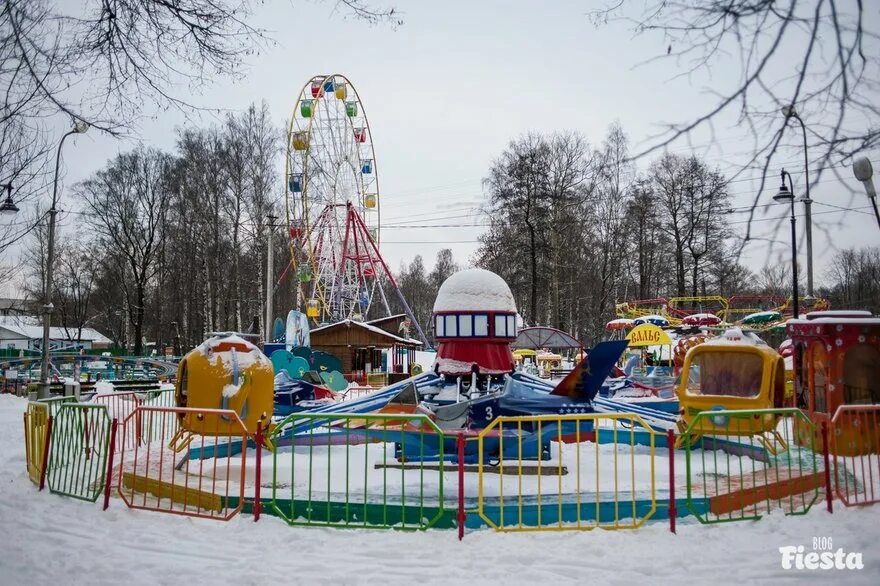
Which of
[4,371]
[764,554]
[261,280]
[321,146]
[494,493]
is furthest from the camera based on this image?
[261,280]

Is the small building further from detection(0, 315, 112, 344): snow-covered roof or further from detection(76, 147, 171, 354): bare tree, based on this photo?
detection(0, 315, 112, 344): snow-covered roof

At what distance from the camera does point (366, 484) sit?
240 inches

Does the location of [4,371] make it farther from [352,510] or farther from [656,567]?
[656,567]

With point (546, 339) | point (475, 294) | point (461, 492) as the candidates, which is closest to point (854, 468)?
point (461, 492)

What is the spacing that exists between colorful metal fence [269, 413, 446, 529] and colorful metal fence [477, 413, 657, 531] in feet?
1.93

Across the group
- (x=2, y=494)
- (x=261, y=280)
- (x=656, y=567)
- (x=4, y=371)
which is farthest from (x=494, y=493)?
(x=261, y=280)

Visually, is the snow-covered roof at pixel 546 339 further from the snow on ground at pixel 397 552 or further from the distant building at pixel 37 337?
the distant building at pixel 37 337

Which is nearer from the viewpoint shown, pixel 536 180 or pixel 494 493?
pixel 494 493

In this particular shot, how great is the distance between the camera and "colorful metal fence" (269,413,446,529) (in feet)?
19.4

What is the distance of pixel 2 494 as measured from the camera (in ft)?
23.8

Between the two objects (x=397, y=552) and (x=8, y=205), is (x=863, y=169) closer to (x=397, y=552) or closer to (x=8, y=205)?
(x=397, y=552)

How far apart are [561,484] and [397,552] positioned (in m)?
2.31

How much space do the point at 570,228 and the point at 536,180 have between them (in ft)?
12.7

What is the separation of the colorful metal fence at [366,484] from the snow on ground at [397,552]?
0.82ft
